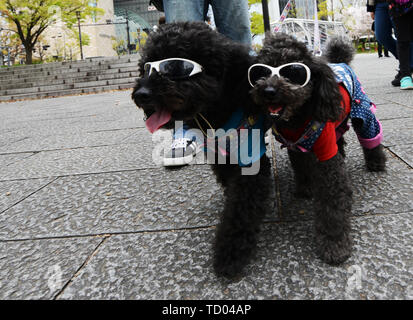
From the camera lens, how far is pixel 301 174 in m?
1.97

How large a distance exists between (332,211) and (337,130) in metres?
0.70

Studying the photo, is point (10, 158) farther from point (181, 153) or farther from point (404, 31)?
point (404, 31)

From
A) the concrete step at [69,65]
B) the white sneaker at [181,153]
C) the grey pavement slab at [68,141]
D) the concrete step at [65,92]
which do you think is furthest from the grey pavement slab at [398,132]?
the concrete step at [69,65]

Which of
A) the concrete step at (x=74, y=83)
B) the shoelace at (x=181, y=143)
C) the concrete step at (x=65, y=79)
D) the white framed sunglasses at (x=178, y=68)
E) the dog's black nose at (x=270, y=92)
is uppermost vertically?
the concrete step at (x=65, y=79)

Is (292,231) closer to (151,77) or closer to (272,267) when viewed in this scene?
(272,267)

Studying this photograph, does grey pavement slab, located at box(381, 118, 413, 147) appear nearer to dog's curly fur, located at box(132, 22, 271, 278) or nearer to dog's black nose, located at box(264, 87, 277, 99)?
dog's curly fur, located at box(132, 22, 271, 278)

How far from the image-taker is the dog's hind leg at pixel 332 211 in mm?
1300

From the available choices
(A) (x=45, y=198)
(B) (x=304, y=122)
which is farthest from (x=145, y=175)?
(B) (x=304, y=122)

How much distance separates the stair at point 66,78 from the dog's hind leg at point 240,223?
39.8ft

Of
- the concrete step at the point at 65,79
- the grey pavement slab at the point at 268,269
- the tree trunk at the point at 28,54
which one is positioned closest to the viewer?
the grey pavement slab at the point at 268,269

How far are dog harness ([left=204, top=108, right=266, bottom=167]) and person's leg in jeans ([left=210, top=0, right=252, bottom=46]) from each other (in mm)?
1446

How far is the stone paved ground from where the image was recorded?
1.21m

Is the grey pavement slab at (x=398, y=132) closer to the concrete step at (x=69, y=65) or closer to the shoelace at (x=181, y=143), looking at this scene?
the shoelace at (x=181, y=143)

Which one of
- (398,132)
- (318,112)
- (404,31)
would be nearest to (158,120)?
(318,112)
